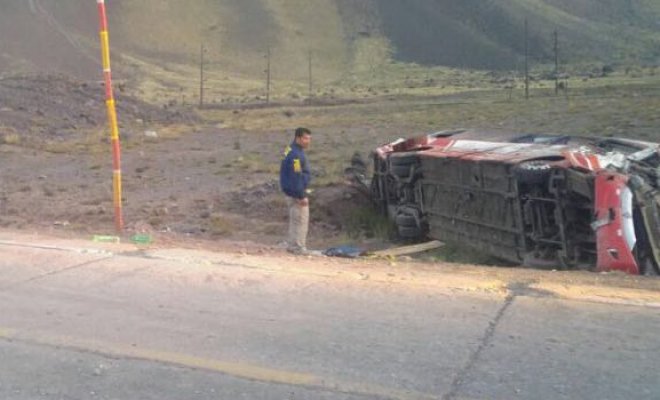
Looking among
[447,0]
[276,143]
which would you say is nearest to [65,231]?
[276,143]

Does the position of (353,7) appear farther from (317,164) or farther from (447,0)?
(317,164)

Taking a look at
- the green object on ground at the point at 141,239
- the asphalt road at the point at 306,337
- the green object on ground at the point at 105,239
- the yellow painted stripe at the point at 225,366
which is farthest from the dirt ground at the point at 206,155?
the yellow painted stripe at the point at 225,366

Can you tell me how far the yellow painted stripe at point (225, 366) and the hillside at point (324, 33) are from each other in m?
87.5

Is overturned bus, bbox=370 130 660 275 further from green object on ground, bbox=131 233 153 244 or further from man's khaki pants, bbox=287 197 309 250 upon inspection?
green object on ground, bbox=131 233 153 244

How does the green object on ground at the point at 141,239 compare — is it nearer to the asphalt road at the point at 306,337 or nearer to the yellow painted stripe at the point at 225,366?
the asphalt road at the point at 306,337

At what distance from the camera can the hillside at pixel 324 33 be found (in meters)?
95.3

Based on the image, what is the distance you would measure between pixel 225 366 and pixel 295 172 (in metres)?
5.10

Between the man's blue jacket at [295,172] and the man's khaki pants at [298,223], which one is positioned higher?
the man's blue jacket at [295,172]

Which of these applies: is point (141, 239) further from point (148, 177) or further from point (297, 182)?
point (148, 177)

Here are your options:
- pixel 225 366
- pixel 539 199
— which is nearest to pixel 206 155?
pixel 539 199

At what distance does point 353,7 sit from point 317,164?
9512 centimetres

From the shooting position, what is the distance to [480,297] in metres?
6.93

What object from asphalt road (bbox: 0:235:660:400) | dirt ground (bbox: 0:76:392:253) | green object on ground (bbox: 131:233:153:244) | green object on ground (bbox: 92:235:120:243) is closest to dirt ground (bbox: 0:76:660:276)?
dirt ground (bbox: 0:76:392:253)

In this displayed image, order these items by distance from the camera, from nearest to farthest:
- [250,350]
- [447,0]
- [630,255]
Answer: [250,350] < [630,255] < [447,0]
